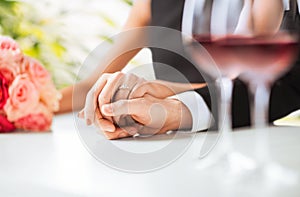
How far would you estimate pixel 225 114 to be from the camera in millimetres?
645

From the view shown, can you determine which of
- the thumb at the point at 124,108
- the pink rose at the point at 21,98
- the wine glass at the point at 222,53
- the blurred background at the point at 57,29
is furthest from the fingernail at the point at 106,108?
the blurred background at the point at 57,29

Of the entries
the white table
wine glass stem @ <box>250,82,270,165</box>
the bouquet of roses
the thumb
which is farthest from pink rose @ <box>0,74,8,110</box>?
wine glass stem @ <box>250,82,270,165</box>

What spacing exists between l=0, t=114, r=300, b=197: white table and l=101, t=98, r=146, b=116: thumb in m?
0.04

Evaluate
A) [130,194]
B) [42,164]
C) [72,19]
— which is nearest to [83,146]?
[42,164]

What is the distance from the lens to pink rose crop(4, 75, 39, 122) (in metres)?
0.79

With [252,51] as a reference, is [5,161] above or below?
below

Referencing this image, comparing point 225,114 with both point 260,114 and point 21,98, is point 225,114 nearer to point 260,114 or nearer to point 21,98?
point 260,114

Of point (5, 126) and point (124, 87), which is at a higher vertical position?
point (124, 87)

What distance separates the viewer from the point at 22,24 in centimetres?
103

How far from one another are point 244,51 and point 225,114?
6.3 inches

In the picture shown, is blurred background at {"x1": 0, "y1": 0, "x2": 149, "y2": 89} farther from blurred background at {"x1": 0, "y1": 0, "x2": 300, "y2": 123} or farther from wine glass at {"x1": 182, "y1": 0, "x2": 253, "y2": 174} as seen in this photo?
wine glass at {"x1": 182, "y1": 0, "x2": 253, "y2": 174}

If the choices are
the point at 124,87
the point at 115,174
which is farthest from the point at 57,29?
the point at 115,174

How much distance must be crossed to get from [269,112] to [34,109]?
377 mm

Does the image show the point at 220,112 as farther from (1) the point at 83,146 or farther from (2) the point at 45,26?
(2) the point at 45,26
